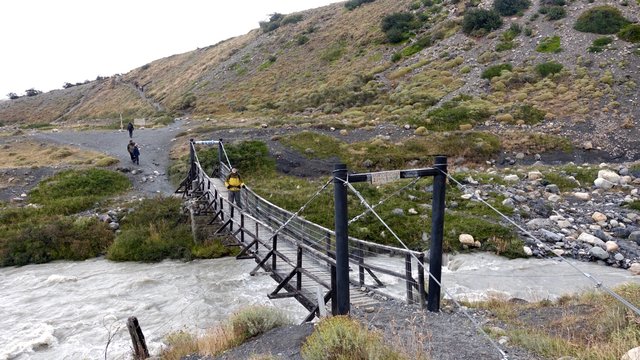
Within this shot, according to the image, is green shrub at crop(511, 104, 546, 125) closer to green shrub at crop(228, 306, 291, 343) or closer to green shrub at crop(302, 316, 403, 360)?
green shrub at crop(228, 306, 291, 343)

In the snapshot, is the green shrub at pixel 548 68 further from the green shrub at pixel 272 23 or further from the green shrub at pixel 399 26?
the green shrub at pixel 272 23

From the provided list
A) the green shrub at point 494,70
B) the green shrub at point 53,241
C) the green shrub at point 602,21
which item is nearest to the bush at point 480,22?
the green shrub at point 602,21

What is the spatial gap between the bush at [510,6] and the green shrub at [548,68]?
40.9 ft

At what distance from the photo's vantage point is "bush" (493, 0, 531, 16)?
144 feet

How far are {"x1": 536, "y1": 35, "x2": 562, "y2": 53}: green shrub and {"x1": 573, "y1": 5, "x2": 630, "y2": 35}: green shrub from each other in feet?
6.79

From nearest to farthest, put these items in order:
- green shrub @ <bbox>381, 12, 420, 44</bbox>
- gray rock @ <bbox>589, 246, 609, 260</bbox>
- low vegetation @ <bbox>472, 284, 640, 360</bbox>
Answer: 1. low vegetation @ <bbox>472, 284, 640, 360</bbox>
2. gray rock @ <bbox>589, 246, 609, 260</bbox>
3. green shrub @ <bbox>381, 12, 420, 44</bbox>

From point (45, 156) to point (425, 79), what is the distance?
27.9 m

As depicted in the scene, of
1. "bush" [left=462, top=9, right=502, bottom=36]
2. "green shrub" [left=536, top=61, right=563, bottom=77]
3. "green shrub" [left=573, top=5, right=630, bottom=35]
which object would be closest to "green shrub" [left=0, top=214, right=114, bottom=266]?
"green shrub" [left=536, top=61, right=563, bottom=77]

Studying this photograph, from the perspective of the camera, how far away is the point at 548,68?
33.1 meters

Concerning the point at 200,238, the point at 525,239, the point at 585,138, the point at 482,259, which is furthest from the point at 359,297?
the point at 585,138

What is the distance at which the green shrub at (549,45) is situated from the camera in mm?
35688

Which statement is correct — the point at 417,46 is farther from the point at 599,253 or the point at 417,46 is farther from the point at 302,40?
the point at 599,253

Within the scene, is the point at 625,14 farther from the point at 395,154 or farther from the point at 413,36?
the point at 395,154

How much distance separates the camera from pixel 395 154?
2381cm
